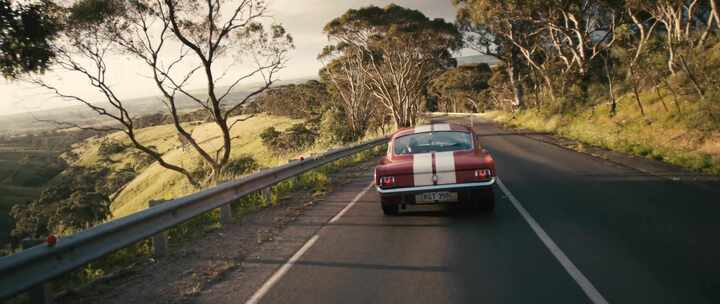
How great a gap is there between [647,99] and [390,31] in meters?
15.9

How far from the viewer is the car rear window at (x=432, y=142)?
25.4 feet

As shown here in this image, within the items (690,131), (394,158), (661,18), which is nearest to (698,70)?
(690,131)

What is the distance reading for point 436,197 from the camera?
7.06m

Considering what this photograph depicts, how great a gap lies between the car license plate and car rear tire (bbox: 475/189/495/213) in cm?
36

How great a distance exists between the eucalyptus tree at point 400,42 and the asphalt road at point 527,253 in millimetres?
24736

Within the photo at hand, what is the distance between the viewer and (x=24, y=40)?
393 inches

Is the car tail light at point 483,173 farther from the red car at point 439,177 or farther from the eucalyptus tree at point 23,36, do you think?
the eucalyptus tree at point 23,36

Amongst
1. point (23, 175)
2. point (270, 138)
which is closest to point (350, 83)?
point (270, 138)

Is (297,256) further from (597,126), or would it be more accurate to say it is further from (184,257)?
(597,126)

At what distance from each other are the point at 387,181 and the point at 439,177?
791 millimetres

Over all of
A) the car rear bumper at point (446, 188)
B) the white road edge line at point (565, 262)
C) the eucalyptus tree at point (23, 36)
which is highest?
the eucalyptus tree at point (23, 36)

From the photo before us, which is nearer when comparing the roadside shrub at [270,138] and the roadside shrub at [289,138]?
the roadside shrub at [289,138]

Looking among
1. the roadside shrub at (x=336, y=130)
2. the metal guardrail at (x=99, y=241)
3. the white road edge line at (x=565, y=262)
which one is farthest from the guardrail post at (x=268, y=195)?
the roadside shrub at (x=336, y=130)

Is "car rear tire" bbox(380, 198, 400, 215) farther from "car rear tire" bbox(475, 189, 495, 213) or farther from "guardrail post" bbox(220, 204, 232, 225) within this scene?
"guardrail post" bbox(220, 204, 232, 225)
